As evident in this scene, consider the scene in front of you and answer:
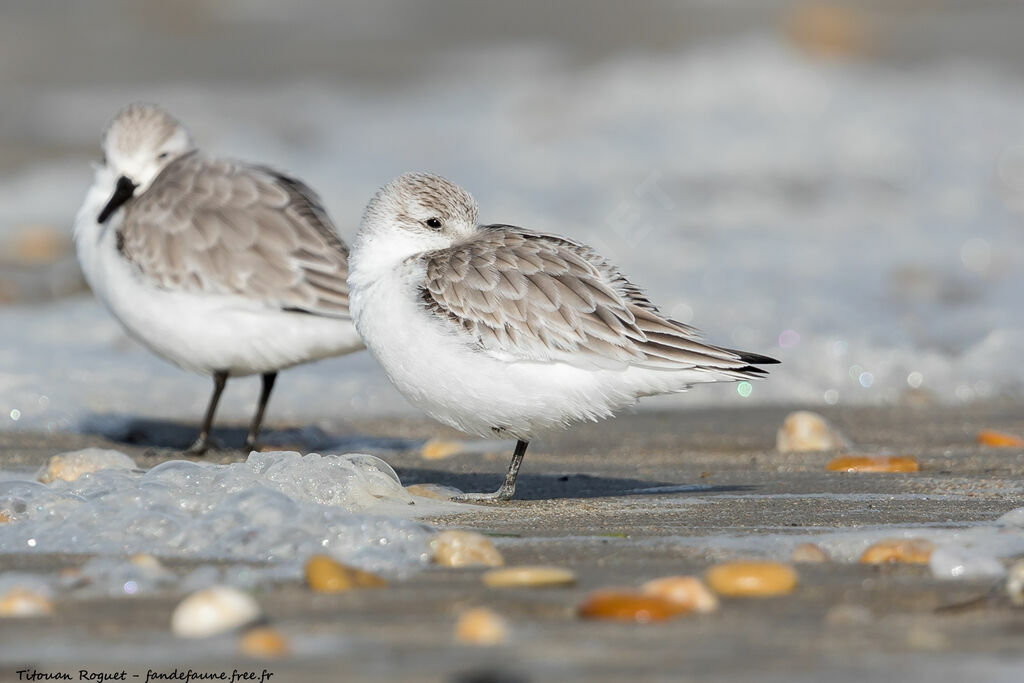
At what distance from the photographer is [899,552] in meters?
3.30

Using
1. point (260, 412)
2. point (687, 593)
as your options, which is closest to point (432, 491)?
point (260, 412)

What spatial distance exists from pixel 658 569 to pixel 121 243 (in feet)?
12.4

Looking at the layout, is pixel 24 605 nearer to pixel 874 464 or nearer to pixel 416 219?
pixel 416 219

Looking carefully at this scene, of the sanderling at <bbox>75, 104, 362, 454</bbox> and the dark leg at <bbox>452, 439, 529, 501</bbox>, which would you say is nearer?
the dark leg at <bbox>452, 439, 529, 501</bbox>

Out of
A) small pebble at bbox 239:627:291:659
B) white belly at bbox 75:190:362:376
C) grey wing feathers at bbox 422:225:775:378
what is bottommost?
small pebble at bbox 239:627:291:659

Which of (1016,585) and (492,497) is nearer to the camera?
(1016,585)

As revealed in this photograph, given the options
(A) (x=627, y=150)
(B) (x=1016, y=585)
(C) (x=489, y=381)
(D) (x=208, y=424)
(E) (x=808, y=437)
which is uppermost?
(A) (x=627, y=150)

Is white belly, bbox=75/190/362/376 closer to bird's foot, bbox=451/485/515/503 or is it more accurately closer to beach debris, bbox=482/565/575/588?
bird's foot, bbox=451/485/515/503

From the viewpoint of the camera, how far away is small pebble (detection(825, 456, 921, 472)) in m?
5.05

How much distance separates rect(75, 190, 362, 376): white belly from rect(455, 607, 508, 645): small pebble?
10.9ft

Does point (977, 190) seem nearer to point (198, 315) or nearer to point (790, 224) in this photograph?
point (790, 224)

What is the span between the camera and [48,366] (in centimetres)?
740

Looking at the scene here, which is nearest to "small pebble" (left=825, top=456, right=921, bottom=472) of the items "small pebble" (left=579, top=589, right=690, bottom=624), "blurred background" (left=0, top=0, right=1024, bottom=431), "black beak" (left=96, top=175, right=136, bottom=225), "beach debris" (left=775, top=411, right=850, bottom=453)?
"beach debris" (left=775, top=411, right=850, bottom=453)

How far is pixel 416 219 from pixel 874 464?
190 centimetres
